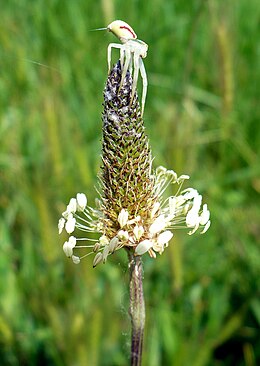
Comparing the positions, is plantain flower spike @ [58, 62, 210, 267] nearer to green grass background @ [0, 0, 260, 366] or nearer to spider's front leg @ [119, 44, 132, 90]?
spider's front leg @ [119, 44, 132, 90]

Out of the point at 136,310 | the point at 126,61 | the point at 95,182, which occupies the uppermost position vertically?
the point at 95,182

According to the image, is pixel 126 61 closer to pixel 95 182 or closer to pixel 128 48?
pixel 128 48

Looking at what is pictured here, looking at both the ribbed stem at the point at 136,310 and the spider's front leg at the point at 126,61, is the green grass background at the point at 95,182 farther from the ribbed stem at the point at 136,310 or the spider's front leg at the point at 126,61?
the spider's front leg at the point at 126,61

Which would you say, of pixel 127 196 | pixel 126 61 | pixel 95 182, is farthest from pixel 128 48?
pixel 95 182

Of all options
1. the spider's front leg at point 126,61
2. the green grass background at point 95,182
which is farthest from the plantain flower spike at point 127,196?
the green grass background at point 95,182

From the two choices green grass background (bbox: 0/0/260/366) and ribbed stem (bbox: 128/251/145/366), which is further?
green grass background (bbox: 0/0/260/366)

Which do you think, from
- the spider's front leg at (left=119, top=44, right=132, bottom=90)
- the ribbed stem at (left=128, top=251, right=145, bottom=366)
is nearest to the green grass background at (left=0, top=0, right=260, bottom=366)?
the ribbed stem at (left=128, top=251, right=145, bottom=366)

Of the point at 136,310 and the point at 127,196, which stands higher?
the point at 127,196
